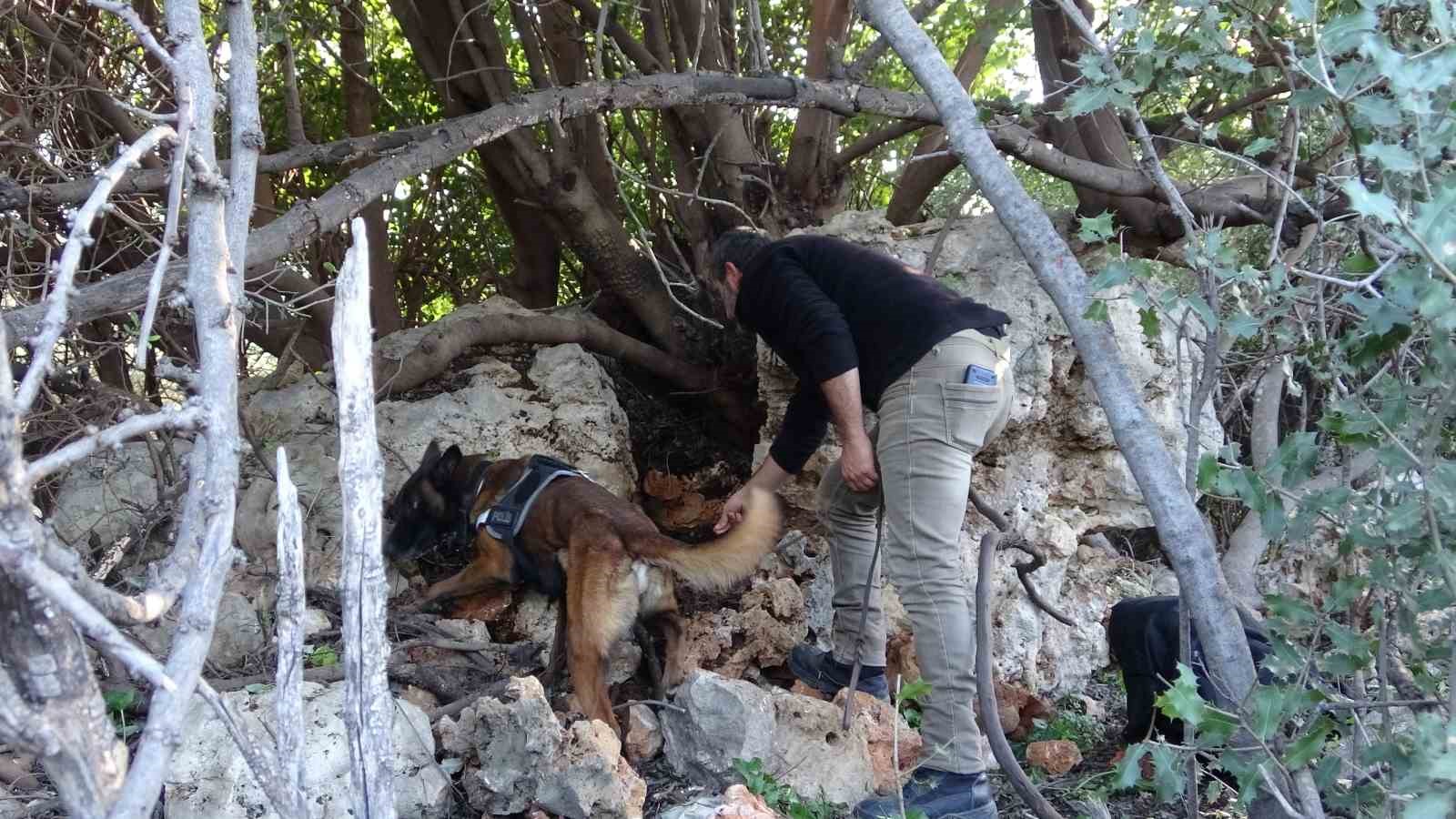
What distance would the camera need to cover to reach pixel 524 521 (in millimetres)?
5410

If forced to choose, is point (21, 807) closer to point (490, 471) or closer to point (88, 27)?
point (490, 471)

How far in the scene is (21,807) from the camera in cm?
382

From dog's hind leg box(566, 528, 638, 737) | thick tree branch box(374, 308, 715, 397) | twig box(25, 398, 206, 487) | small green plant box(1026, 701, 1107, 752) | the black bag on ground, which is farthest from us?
thick tree branch box(374, 308, 715, 397)

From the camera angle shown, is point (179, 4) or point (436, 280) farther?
point (436, 280)

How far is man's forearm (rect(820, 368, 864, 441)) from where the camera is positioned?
14.3 ft

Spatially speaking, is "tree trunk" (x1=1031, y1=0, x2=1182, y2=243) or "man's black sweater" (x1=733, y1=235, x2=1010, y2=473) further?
Answer: "tree trunk" (x1=1031, y1=0, x2=1182, y2=243)

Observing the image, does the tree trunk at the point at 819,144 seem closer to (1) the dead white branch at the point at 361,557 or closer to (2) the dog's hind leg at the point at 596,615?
(2) the dog's hind leg at the point at 596,615

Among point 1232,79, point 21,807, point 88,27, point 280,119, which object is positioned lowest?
point 21,807

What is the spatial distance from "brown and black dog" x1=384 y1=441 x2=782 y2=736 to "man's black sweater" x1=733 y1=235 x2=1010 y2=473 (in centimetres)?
69

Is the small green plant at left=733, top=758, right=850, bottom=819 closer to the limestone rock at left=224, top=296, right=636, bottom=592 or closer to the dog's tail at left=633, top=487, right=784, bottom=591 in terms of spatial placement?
the dog's tail at left=633, top=487, right=784, bottom=591

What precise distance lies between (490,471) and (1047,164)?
3.14 m

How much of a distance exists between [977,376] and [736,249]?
1.23 metres

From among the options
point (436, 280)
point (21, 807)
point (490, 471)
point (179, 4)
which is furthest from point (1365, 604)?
point (436, 280)

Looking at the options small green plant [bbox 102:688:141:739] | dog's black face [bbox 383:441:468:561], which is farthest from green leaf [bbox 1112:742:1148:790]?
dog's black face [bbox 383:441:468:561]
